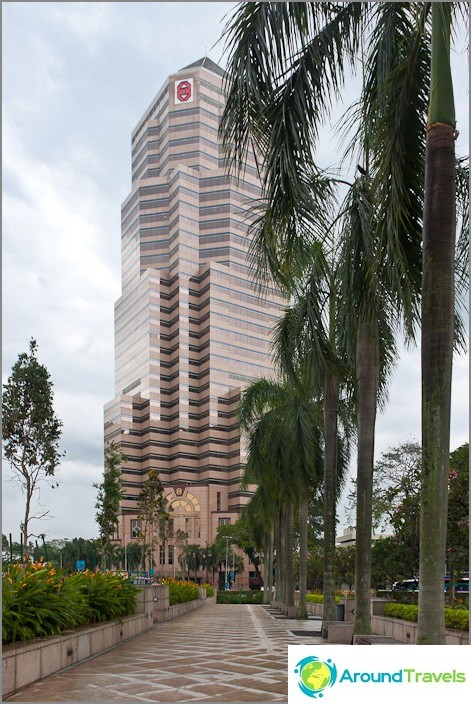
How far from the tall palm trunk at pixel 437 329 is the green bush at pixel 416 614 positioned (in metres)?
5.16

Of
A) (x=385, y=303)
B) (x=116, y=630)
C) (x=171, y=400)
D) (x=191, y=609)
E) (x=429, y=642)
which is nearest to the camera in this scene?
(x=429, y=642)

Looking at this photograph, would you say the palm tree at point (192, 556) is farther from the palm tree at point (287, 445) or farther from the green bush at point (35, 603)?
the green bush at point (35, 603)

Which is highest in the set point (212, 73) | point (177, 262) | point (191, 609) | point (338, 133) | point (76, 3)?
point (212, 73)

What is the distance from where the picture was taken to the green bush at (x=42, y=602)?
966 centimetres

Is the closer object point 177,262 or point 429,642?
point 429,642

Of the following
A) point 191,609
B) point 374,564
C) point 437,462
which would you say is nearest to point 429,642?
point 437,462

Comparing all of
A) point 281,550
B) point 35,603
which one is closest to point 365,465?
point 35,603

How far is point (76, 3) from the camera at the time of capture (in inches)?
358

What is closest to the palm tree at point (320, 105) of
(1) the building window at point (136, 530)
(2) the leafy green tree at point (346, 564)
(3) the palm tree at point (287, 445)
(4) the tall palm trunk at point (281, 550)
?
(3) the palm tree at point (287, 445)

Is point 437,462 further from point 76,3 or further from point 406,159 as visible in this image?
point 76,3

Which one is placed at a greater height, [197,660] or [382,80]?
[382,80]

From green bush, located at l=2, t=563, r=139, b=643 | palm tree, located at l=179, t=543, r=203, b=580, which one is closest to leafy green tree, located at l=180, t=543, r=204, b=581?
palm tree, located at l=179, t=543, r=203, b=580

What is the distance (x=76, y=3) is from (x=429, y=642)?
311 inches

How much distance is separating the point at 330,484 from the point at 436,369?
1299cm
